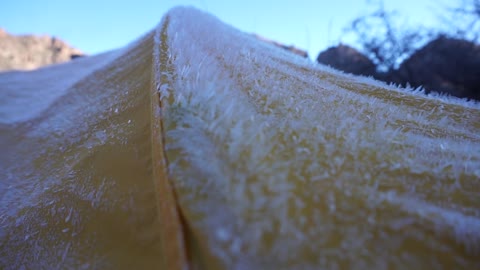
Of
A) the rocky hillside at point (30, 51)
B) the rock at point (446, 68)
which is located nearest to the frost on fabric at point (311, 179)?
the rock at point (446, 68)

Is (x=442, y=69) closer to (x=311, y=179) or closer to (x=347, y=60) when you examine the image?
(x=347, y=60)

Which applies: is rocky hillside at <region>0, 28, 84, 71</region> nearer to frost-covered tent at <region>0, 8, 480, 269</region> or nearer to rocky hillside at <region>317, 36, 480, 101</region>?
rocky hillside at <region>317, 36, 480, 101</region>

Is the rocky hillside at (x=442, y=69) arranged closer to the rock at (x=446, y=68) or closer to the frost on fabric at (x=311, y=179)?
the rock at (x=446, y=68)

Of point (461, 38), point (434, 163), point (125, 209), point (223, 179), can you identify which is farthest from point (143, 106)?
point (461, 38)

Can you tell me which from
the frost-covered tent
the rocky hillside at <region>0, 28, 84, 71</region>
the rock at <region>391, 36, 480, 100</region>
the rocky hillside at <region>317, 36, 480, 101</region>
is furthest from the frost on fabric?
the rocky hillside at <region>0, 28, 84, 71</region>

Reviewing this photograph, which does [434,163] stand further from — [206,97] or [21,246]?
[21,246]

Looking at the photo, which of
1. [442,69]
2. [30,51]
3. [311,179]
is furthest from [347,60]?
[30,51]
